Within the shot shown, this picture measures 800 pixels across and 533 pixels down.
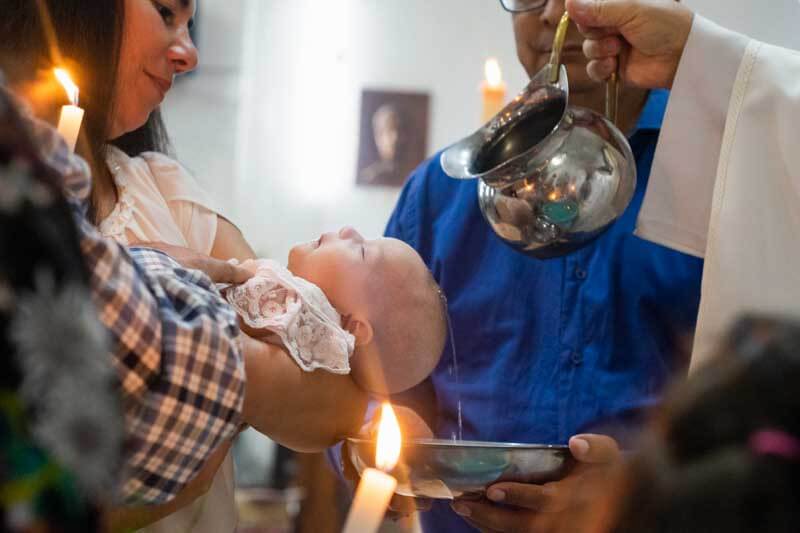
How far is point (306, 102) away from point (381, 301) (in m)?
2.31

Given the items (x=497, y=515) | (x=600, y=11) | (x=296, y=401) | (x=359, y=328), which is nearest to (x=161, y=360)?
(x=296, y=401)

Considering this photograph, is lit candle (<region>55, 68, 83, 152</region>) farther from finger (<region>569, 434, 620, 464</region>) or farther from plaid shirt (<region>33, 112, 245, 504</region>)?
finger (<region>569, 434, 620, 464</region>)

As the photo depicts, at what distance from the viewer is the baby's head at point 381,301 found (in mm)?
1699

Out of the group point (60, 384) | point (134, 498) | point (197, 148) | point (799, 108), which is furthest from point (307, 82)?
point (60, 384)

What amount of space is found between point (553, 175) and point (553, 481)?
51 centimetres

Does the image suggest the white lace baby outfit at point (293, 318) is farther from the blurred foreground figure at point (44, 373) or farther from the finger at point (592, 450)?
the blurred foreground figure at point (44, 373)

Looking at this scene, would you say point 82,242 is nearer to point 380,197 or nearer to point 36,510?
point 36,510

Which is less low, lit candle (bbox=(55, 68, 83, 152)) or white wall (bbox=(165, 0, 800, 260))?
lit candle (bbox=(55, 68, 83, 152))

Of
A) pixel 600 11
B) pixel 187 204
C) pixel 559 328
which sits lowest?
pixel 559 328

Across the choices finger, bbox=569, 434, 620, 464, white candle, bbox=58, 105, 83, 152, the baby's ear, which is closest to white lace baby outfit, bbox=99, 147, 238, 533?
the baby's ear

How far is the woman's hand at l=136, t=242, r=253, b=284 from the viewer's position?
137cm

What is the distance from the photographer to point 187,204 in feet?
5.52

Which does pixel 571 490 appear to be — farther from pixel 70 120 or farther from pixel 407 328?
pixel 70 120

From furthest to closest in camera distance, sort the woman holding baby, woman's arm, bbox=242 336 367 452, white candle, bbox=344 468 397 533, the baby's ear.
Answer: the baby's ear → the woman holding baby → woman's arm, bbox=242 336 367 452 → white candle, bbox=344 468 397 533
